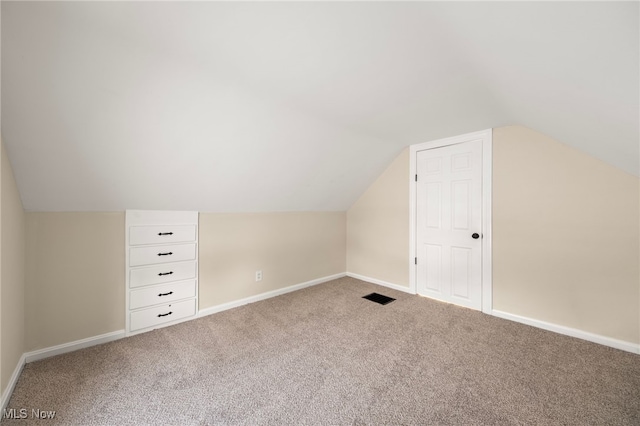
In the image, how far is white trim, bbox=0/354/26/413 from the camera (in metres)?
1.44

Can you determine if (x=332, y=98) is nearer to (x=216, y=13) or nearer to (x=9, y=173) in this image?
(x=216, y=13)

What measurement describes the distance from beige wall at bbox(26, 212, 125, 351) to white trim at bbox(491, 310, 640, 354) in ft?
12.4

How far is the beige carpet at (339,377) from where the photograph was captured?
4.67 ft

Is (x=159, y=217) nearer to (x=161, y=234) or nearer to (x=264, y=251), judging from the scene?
(x=161, y=234)

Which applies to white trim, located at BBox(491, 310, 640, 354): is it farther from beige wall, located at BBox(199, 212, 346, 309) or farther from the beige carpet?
beige wall, located at BBox(199, 212, 346, 309)

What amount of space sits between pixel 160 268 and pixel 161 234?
0.33 metres

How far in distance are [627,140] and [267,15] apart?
2292mm

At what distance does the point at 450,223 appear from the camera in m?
3.09

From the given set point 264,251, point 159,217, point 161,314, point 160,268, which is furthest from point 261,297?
point 159,217

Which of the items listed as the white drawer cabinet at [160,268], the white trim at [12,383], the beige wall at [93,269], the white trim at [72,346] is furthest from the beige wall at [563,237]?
the white trim at [12,383]

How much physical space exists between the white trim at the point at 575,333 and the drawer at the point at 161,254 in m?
3.31

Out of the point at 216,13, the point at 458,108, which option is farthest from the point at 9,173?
the point at 458,108

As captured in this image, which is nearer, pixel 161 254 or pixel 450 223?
pixel 161 254

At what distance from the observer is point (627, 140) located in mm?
1613
